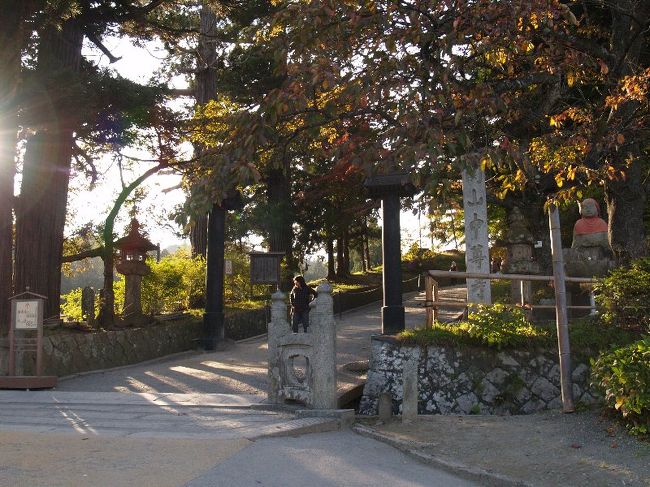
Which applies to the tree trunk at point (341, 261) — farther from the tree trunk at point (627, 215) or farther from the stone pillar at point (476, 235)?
the tree trunk at point (627, 215)

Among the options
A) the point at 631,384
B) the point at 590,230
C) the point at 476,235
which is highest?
the point at 590,230

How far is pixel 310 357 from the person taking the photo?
324 inches

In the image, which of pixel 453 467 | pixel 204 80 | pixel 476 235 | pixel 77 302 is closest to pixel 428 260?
pixel 204 80

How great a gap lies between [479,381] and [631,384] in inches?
120

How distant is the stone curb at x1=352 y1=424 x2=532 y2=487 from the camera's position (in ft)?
18.2

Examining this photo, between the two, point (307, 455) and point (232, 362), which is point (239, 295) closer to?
point (232, 362)

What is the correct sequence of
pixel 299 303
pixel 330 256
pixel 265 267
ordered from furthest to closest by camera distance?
pixel 330 256 → pixel 265 267 → pixel 299 303

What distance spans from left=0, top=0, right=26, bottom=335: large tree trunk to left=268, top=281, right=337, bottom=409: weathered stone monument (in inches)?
285

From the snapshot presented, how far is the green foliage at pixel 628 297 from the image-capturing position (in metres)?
8.98

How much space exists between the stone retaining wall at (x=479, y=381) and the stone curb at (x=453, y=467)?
6.64 ft

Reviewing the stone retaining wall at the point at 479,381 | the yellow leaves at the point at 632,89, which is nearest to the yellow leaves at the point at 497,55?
the yellow leaves at the point at 632,89

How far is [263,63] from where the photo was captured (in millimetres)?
22125

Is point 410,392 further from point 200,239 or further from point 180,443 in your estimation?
point 200,239

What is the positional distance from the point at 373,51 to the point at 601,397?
5892 millimetres
